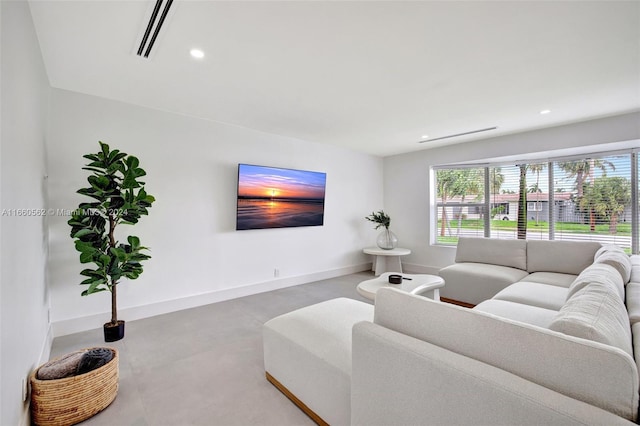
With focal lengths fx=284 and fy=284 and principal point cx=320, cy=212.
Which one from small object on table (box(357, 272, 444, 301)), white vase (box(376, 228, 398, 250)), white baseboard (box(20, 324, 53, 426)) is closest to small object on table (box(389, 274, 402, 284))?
small object on table (box(357, 272, 444, 301))

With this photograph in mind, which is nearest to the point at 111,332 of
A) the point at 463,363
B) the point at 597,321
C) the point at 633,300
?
the point at 463,363

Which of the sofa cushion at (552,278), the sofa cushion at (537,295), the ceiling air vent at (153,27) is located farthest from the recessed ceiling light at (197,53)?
the sofa cushion at (552,278)

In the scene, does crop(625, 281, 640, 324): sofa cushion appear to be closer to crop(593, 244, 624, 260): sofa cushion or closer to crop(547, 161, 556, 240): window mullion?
crop(593, 244, 624, 260): sofa cushion

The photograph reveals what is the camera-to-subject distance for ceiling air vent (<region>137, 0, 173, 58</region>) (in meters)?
1.72

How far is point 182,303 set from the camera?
3.58 metres

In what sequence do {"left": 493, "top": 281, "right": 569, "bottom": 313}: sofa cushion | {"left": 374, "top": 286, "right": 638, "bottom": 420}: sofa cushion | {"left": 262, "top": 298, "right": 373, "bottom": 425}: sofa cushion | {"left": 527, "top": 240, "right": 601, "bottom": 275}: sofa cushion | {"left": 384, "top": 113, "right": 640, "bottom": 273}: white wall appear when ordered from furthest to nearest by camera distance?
1. {"left": 384, "top": 113, "right": 640, "bottom": 273}: white wall
2. {"left": 527, "top": 240, "right": 601, "bottom": 275}: sofa cushion
3. {"left": 493, "top": 281, "right": 569, "bottom": 313}: sofa cushion
4. {"left": 262, "top": 298, "right": 373, "bottom": 425}: sofa cushion
5. {"left": 374, "top": 286, "right": 638, "bottom": 420}: sofa cushion

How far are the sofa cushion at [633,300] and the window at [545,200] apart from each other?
8.81 feet

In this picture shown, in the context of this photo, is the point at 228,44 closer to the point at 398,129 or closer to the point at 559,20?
the point at 559,20

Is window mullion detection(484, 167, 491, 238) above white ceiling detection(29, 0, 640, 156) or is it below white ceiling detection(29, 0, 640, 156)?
below

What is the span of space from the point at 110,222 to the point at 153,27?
5.82ft

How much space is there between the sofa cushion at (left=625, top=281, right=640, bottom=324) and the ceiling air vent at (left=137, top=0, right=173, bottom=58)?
3.00 meters

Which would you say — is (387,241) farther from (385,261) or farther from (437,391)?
(437,391)

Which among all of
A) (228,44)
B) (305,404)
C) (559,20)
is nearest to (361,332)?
(305,404)

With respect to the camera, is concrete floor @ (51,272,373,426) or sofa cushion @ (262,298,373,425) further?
concrete floor @ (51,272,373,426)
